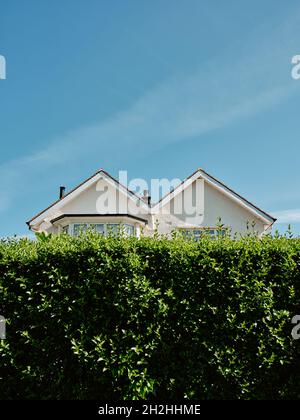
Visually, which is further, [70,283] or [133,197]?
[133,197]

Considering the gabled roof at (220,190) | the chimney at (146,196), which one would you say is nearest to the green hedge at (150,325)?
the gabled roof at (220,190)

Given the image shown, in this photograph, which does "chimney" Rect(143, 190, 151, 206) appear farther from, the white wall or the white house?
the white wall

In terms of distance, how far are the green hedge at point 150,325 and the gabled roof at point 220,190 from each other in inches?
688

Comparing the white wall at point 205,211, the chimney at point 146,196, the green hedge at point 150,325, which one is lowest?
the green hedge at point 150,325

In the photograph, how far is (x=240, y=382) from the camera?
541 cm

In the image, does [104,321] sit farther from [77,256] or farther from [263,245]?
[263,245]

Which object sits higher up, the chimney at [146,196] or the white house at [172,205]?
the chimney at [146,196]

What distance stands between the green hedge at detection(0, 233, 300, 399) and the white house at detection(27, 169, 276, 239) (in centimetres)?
1707

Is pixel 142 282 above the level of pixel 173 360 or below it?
above

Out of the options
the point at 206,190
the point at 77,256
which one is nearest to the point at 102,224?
the point at 206,190

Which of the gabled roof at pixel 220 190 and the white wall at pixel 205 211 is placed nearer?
the gabled roof at pixel 220 190

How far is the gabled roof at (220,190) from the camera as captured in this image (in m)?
23.1

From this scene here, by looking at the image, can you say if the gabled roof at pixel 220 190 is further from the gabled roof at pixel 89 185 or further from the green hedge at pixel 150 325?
the green hedge at pixel 150 325

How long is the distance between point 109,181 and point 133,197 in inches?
67.1
